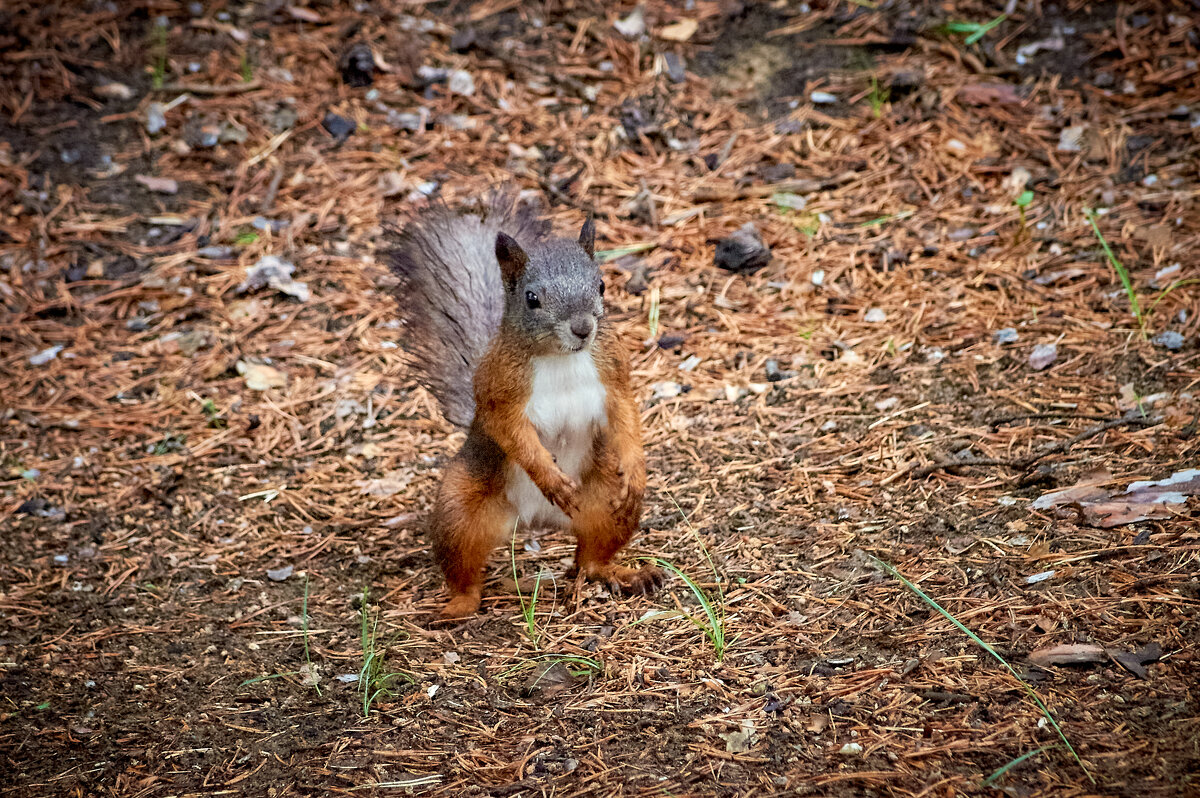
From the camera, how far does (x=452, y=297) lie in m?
2.96

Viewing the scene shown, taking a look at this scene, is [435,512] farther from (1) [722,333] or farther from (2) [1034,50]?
(2) [1034,50]

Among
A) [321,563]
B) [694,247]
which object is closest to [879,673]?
[321,563]

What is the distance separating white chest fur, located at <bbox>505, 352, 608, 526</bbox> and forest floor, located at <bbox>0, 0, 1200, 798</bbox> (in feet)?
0.84

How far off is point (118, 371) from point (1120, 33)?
14.1ft

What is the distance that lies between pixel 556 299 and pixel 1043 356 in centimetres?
166

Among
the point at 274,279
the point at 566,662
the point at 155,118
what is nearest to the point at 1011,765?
the point at 566,662

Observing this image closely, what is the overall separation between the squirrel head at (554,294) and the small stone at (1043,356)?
1.49 meters

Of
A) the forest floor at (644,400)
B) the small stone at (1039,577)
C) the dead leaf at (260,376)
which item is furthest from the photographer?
the dead leaf at (260,376)

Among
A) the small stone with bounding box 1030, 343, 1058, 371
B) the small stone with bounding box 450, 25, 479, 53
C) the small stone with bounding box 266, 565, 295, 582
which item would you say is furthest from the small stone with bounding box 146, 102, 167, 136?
the small stone with bounding box 1030, 343, 1058, 371

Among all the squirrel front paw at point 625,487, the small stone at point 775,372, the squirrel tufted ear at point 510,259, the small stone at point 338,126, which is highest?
the squirrel tufted ear at point 510,259

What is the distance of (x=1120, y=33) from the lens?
4.36m

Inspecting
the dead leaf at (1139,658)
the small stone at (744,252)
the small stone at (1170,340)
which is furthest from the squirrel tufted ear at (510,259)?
the small stone at (1170,340)

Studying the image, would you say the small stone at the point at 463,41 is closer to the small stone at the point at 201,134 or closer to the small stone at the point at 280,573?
the small stone at the point at 201,134

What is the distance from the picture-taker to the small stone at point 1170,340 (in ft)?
9.85
